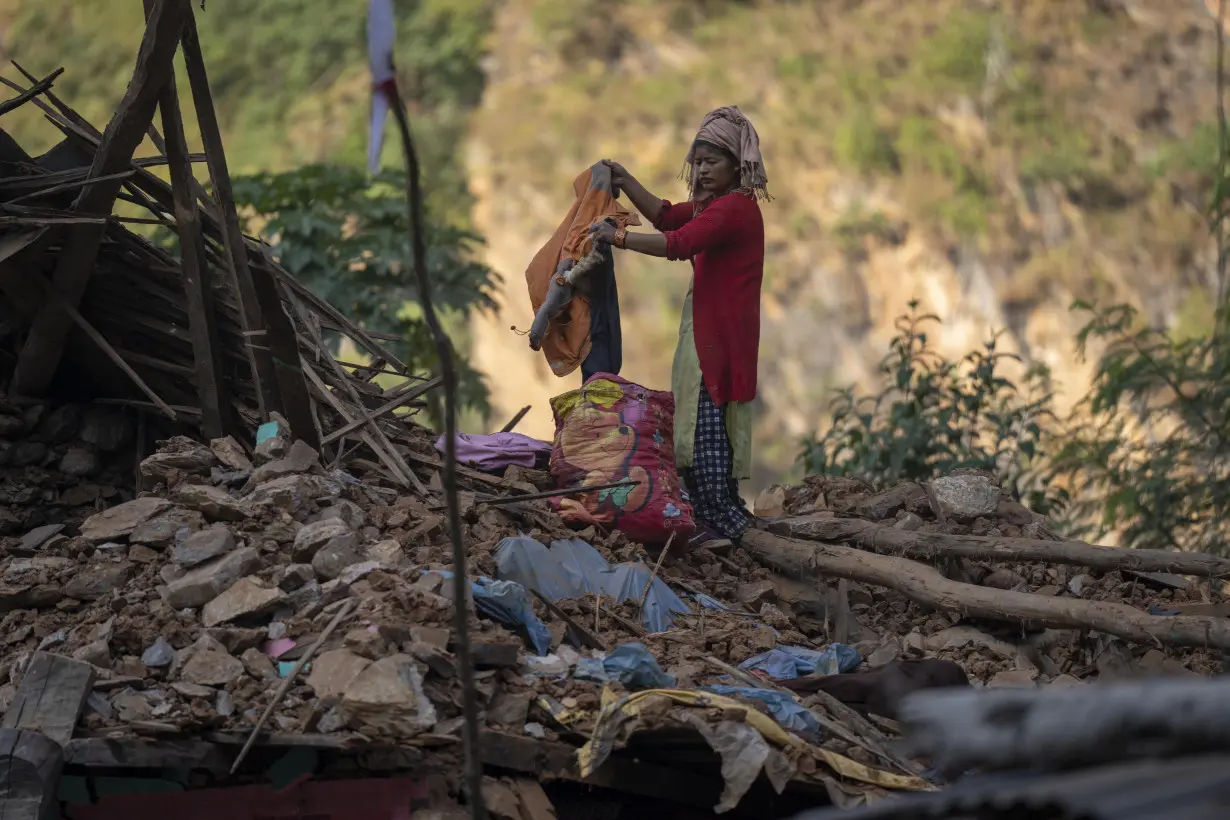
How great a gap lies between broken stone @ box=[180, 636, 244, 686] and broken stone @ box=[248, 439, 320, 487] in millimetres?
854

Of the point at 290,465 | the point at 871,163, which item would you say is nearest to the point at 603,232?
the point at 290,465

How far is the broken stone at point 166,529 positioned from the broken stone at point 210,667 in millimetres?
594

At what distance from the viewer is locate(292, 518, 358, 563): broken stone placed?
3982 millimetres

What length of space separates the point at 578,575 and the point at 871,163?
1484 cm

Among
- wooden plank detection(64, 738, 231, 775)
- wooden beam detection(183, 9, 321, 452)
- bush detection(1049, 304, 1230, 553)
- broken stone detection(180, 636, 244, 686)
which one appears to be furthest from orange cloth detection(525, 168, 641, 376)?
bush detection(1049, 304, 1230, 553)

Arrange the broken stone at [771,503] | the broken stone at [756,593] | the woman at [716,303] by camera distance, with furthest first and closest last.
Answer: the broken stone at [771,503], the woman at [716,303], the broken stone at [756,593]

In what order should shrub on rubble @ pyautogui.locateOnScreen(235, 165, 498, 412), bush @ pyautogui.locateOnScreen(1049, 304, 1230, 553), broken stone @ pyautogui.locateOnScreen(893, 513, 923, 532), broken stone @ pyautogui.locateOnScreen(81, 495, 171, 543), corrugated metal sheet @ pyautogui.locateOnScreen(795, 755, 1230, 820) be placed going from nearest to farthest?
corrugated metal sheet @ pyautogui.locateOnScreen(795, 755, 1230, 820)
broken stone @ pyautogui.locateOnScreen(81, 495, 171, 543)
broken stone @ pyautogui.locateOnScreen(893, 513, 923, 532)
bush @ pyautogui.locateOnScreen(1049, 304, 1230, 553)
shrub on rubble @ pyautogui.locateOnScreen(235, 165, 498, 412)

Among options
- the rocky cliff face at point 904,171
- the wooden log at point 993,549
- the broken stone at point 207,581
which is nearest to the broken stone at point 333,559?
the broken stone at point 207,581

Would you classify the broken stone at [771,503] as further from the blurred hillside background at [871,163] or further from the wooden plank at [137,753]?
the blurred hillside background at [871,163]

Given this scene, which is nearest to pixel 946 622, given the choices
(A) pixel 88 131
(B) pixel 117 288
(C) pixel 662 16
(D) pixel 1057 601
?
(D) pixel 1057 601

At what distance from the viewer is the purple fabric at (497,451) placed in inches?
198

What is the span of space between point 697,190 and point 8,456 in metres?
2.62

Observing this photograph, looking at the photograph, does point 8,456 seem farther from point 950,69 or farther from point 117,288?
→ point 950,69

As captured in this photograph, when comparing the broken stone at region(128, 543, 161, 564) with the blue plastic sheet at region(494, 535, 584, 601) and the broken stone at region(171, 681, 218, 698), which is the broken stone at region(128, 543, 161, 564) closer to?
the broken stone at region(171, 681, 218, 698)
